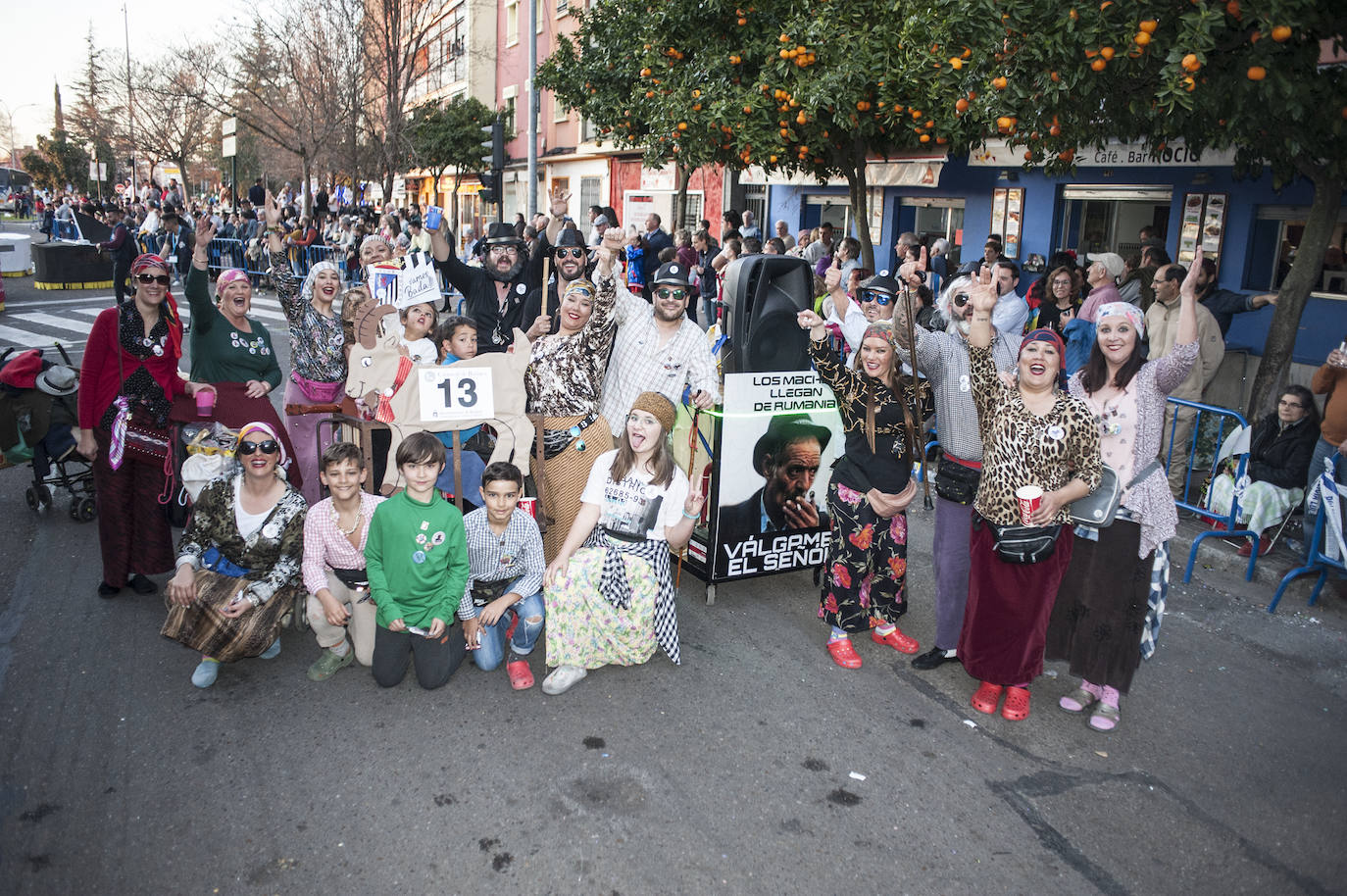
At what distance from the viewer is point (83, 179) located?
66.8 metres

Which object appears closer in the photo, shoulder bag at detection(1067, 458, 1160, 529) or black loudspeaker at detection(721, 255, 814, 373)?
shoulder bag at detection(1067, 458, 1160, 529)

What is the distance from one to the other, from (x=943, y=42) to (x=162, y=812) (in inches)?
305

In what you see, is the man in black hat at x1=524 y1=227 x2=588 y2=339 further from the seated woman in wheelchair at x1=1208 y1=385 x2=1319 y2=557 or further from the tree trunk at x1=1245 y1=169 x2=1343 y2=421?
the tree trunk at x1=1245 y1=169 x2=1343 y2=421

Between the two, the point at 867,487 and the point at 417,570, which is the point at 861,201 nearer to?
the point at 867,487

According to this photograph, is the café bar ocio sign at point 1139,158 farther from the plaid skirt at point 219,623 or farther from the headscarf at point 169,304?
the plaid skirt at point 219,623

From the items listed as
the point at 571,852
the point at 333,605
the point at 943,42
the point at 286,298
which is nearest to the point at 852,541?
the point at 571,852

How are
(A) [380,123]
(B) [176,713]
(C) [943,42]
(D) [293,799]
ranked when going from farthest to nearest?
1. (A) [380,123]
2. (C) [943,42]
3. (B) [176,713]
4. (D) [293,799]

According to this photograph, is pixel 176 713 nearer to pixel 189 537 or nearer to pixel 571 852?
pixel 189 537

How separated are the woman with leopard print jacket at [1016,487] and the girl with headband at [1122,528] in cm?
16

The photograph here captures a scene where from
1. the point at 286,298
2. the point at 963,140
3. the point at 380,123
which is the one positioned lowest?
the point at 286,298

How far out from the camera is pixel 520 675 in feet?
15.7

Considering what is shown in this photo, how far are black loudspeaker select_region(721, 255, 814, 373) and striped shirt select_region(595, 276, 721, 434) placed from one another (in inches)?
6.8

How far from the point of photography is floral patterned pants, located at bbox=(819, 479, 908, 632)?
16.5ft

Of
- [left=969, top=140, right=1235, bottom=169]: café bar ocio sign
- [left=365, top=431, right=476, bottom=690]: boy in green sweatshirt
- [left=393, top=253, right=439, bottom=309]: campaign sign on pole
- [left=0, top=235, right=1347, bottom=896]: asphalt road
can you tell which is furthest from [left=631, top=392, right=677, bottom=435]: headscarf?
[left=969, top=140, right=1235, bottom=169]: café bar ocio sign
